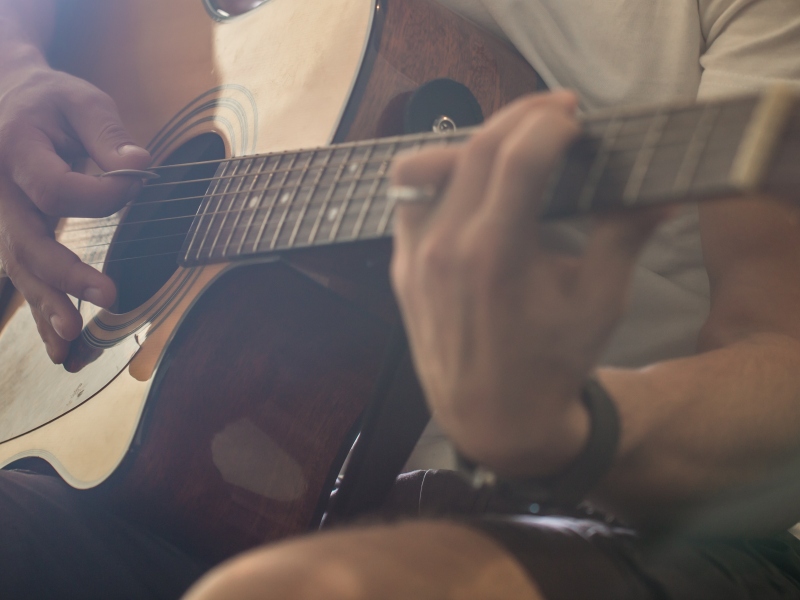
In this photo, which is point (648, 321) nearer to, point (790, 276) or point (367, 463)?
point (790, 276)

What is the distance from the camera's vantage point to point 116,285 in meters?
0.78

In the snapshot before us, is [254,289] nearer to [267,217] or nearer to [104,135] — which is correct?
[267,217]

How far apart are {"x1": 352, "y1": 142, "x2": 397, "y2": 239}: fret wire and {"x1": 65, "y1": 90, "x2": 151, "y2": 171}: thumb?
0.42 m

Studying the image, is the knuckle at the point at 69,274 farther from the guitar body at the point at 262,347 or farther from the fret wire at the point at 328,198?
the fret wire at the point at 328,198

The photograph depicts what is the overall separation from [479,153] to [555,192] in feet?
0.15

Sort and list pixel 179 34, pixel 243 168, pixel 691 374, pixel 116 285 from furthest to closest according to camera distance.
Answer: pixel 179 34, pixel 116 285, pixel 243 168, pixel 691 374

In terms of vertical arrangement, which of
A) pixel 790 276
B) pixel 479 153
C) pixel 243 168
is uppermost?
pixel 479 153

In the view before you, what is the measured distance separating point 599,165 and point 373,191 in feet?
0.51

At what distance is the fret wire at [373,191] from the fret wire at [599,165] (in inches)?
5.7

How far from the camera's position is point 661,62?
0.69m

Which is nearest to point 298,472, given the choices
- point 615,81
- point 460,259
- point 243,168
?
point 243,168

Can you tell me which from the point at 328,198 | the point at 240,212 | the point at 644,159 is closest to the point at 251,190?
the point at 240,212

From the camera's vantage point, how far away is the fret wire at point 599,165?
332mm

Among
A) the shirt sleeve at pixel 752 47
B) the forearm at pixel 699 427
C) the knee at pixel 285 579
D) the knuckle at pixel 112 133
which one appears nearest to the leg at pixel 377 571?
the knee at pixel 285 579
